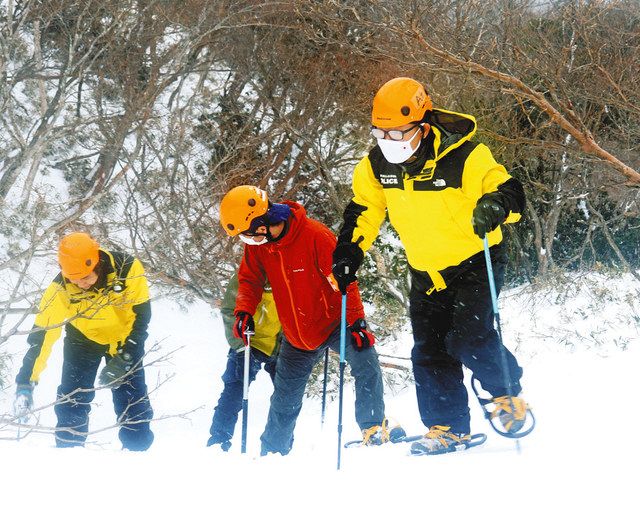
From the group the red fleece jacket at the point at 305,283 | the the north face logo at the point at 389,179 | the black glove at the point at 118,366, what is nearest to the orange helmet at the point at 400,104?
the the north face logo at the point at 389,179

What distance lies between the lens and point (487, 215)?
3.01m

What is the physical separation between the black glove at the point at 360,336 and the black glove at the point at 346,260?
439mm

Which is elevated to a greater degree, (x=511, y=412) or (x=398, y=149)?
(x=398, y=149)

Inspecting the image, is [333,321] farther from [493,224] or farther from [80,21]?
[80,21]

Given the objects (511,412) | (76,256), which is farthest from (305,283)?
(76,256)

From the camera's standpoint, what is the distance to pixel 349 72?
14.1 metres

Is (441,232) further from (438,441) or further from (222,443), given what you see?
(222,443)

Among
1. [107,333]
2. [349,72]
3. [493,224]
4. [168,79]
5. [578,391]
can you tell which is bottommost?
[578,391]

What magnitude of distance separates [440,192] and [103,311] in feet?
9.52

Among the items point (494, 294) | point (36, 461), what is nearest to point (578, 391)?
point (494, 294)

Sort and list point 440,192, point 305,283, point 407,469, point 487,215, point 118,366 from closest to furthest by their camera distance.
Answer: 1. point 407,469
2. point 487,215
3. point 440,192
4. point 305,283
5. point 118,366

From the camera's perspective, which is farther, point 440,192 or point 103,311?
point 103,311

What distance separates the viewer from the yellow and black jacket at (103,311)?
15.9ft

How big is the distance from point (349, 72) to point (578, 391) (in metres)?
11.1
